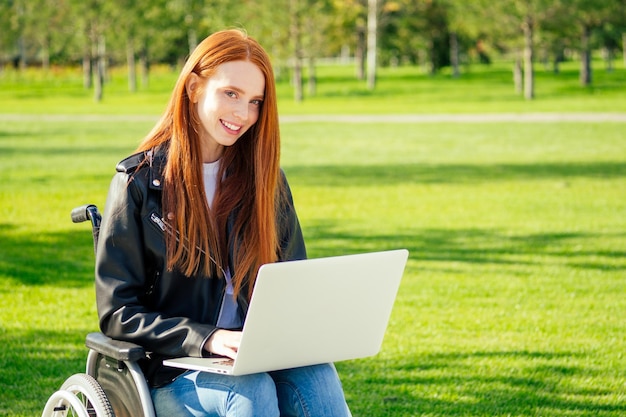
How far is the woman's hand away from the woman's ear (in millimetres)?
770

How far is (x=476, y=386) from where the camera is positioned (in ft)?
18.7

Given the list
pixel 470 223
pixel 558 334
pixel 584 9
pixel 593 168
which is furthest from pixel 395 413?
pixel 584 9

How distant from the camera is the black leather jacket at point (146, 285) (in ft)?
10.1

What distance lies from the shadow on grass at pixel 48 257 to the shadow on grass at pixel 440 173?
5.55m

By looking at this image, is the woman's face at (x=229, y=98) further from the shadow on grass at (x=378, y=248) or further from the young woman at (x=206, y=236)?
the shadow on grass at (x=378, y=248)

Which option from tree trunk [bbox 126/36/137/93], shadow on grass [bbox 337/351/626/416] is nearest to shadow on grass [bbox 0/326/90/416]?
shadow on grass [bbox 337/351/626/416]

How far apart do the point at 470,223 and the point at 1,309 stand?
19.3ft

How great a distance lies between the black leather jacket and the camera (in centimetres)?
307

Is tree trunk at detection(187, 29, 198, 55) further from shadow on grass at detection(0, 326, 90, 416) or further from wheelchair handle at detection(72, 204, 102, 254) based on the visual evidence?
wheelchair handle at detection(72, 204, 102, 254)

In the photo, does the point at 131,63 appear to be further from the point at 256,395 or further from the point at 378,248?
the point at 256,395

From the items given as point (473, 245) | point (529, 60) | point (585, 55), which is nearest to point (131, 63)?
point (529, 60)

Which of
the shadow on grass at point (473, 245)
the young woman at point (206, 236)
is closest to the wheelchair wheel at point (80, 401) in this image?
the young woman at point (206, 236)

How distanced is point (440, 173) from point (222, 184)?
13838 mm

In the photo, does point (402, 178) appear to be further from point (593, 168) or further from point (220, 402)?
point (220, 402)
